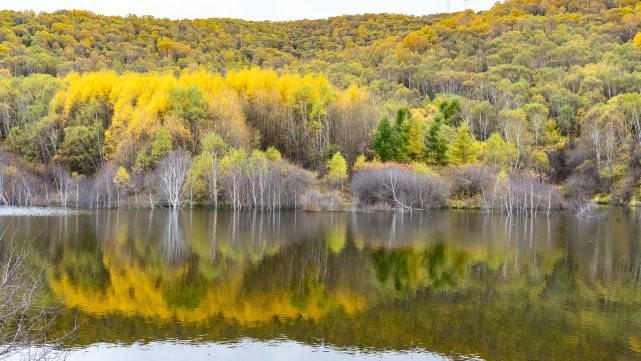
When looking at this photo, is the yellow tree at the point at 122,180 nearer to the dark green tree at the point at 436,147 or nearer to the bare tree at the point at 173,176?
the bare tree at the point at 173,176

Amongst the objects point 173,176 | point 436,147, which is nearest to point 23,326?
point 173,176

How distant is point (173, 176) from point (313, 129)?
20341 millimetres

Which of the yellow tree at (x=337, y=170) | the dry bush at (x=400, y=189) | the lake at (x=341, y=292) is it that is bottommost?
the lake at (x=341, y=292)

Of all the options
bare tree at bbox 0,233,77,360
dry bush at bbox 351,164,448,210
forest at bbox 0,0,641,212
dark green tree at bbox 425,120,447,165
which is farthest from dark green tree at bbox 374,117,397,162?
bare tree at bbox 0,233,77,360

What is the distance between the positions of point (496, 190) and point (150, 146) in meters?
34.8

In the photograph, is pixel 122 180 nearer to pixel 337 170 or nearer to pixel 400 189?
pixel 337 170

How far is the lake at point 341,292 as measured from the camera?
13398mm

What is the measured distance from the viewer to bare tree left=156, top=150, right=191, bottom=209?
158 ft

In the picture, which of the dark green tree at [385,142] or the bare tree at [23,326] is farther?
the dark green tree at [385,142]

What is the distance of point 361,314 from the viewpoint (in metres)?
15.9

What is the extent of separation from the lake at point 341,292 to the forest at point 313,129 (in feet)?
56.1

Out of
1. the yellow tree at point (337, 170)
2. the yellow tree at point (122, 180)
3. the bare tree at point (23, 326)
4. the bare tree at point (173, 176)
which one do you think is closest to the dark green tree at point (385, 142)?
the yellow tree at point (337, 170)

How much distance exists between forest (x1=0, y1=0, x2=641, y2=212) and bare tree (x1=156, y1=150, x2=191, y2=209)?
0.24 metres

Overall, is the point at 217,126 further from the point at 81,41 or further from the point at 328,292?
the point at 81,41
